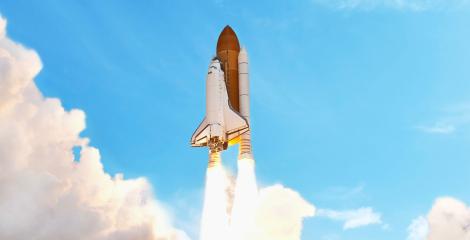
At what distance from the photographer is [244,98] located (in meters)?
57.6

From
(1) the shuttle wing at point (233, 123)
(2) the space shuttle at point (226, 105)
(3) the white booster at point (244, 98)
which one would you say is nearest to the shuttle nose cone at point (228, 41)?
(2) the space shuttle at point (226, 105)

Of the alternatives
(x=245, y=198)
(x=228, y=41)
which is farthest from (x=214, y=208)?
(x=228, y=41)

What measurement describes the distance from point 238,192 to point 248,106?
24.7 ft

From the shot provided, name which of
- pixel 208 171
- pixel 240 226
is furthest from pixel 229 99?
pixel 240 226

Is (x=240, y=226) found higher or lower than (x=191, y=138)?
lower

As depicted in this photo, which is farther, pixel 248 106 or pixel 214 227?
pixel 248 106

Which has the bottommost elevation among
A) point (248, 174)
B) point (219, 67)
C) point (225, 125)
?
point (248, 174)

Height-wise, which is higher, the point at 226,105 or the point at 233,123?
the point at 226,105

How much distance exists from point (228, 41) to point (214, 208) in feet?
48.6

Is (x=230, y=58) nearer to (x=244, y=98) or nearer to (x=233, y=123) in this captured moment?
(x=244, y=98)

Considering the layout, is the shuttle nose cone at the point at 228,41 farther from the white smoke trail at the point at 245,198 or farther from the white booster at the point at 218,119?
the white smoke trail at the point at 245,198

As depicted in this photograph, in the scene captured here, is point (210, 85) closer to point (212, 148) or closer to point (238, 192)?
point (212, 148)

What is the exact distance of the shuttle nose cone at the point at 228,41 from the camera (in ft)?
195

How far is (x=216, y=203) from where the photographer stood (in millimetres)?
54812
